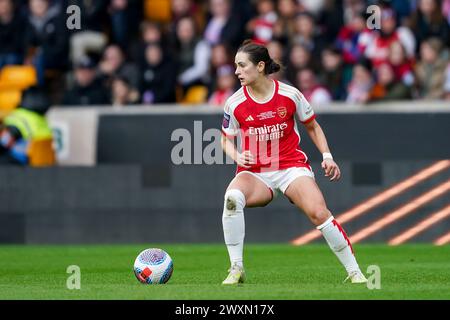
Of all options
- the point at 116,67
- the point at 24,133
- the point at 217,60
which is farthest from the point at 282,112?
the point at 116,67

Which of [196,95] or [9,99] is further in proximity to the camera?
[9,99]

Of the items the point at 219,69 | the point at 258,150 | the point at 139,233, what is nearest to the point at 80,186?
the point at 139,233

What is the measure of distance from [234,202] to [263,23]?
9317 mm

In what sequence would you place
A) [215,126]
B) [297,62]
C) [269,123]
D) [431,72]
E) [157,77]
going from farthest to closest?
1. [157,77]
2. [297,62]
3. [431,72]
4. [215,126]
5. [269,123]

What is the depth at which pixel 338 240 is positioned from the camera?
1104 cm

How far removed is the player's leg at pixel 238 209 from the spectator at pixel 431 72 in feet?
26.7

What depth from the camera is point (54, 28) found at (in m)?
20.7

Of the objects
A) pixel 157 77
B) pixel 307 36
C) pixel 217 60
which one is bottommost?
pixel 157 77

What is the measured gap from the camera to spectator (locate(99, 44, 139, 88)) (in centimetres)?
2033

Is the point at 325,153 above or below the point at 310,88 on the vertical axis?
below

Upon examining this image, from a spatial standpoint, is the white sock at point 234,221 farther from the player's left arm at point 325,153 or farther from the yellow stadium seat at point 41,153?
the yellow stadium seat at point 41,153

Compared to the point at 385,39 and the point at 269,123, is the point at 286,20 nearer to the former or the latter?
the point at 385,39

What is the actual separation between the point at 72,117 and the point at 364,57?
14.5ft

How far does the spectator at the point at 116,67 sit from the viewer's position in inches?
800
